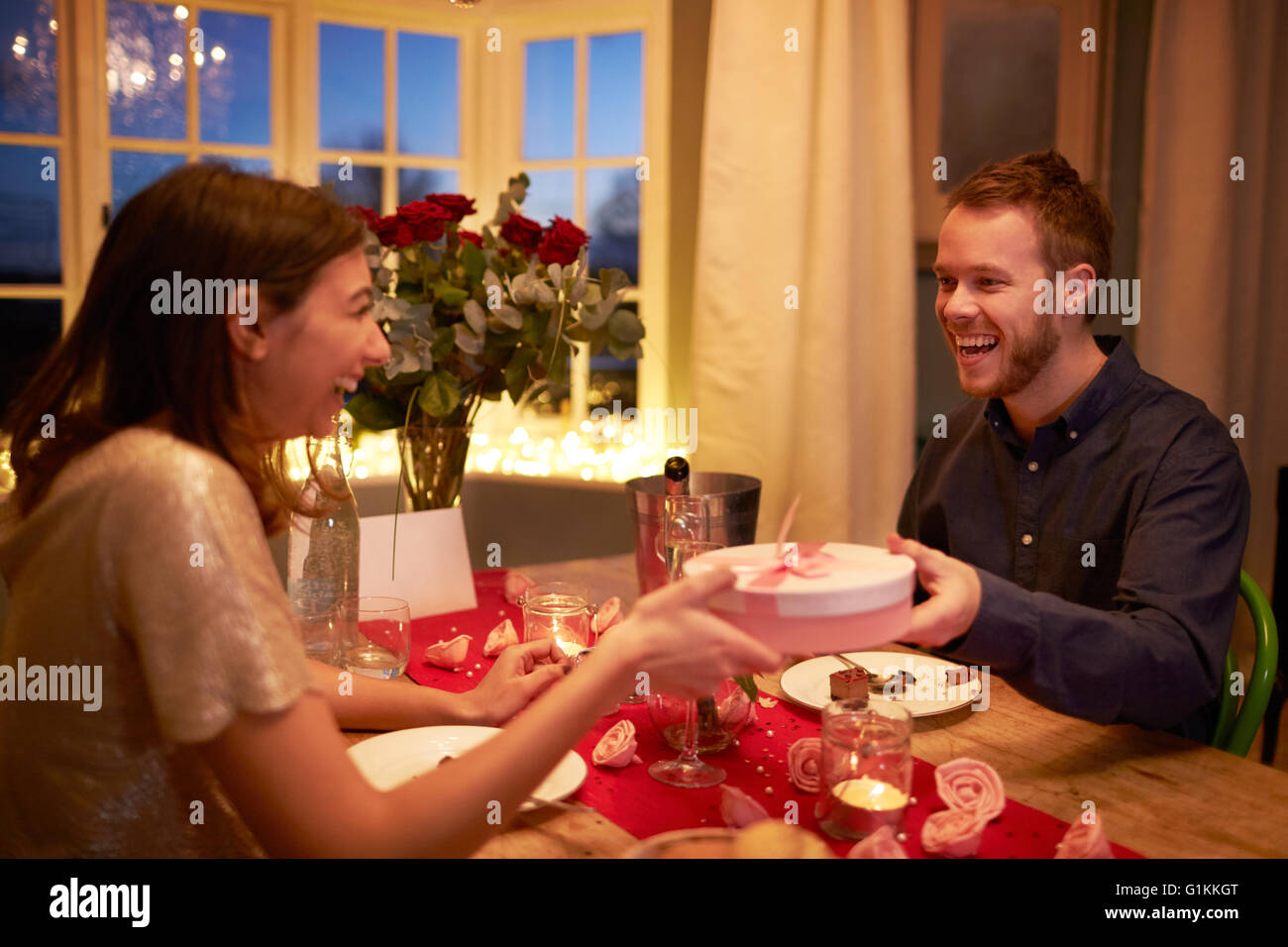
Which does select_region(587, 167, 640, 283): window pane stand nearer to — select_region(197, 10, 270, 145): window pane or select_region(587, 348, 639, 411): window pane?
select_region(587, 348, 639, 411): window pane

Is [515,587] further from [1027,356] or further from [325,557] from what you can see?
[1027,356]

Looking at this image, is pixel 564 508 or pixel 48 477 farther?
pixel 564 508

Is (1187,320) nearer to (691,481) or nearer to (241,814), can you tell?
(691,481)

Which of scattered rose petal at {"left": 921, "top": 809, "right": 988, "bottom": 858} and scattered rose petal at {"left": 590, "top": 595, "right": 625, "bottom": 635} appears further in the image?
scattered rose petal at {"left": 590, "top": 595, "right": 625, "bottom": 635}

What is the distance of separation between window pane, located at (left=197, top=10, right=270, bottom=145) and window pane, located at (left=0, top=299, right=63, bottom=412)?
0.72 meters

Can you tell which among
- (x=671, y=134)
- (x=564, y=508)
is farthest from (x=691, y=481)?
(x=671, y=134)

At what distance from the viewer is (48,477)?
99 cm

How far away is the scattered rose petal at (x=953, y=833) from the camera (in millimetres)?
934

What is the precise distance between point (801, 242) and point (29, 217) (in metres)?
2.32

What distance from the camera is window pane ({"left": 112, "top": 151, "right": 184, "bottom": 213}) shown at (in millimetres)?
3367

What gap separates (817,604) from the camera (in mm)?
869

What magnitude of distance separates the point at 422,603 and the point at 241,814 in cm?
82

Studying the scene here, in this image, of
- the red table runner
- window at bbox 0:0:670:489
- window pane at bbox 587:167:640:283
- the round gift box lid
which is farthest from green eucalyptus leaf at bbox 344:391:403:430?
window pane at bbox 587:167:640:283

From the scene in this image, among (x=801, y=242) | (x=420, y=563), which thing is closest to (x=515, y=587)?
(x=420, y=563)
